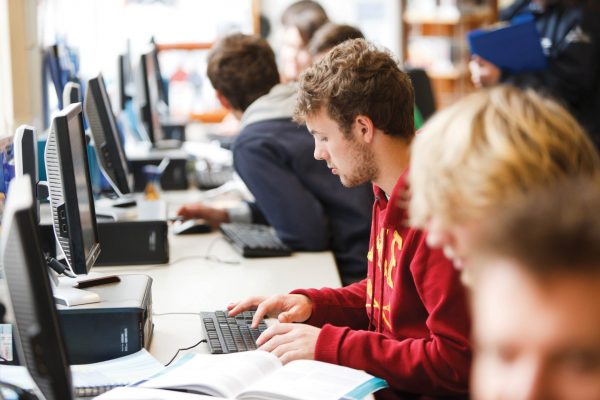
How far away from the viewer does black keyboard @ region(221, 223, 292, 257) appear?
278 cm

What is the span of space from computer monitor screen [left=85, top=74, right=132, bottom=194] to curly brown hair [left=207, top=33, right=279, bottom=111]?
594mm

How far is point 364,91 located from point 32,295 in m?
0.94

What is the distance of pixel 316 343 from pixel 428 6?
5.18 meters

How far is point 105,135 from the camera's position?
8.78 ft

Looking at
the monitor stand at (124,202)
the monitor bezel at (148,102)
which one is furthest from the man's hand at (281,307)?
the monitor bezel at (148,102)

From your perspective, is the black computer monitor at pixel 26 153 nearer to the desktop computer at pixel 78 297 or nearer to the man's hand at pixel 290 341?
the desktop computer at pixel 78 297

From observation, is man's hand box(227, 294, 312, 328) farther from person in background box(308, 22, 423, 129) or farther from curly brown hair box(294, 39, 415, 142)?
person in background box(308, 22, 423, 129)

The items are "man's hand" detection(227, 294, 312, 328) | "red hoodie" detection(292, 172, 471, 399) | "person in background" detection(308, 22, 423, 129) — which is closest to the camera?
"red hoodie" detection(292, 172, 471, 399)

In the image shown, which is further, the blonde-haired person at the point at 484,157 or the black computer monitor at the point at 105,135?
the black computer monitor at the point at 105,135

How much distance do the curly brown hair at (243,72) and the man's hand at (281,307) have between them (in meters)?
1.31

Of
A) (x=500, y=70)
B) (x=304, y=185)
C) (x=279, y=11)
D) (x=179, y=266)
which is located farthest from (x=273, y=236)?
(x=279, y=11)

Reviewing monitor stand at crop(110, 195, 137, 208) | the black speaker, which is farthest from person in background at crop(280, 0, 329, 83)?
the black speaker

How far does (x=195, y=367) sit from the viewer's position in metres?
1.67

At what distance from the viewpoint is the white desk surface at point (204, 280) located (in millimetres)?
2053
